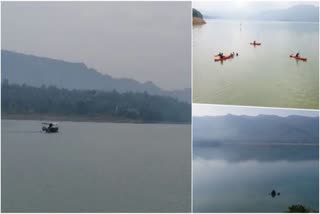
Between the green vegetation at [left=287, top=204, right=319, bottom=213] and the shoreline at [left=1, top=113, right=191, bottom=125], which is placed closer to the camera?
the shoreline at [left=1, top=113, right=191, bottom=125]

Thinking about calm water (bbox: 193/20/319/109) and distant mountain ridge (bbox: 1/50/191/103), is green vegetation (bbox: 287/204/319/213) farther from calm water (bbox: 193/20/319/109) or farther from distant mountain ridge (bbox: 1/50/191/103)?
distant mountain ridge (bbox: 1/50/191/103)

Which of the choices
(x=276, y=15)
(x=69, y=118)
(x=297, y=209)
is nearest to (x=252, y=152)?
(x=297, y=209)

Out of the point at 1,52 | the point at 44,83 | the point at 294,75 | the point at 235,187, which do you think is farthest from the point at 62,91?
the point at 294,75

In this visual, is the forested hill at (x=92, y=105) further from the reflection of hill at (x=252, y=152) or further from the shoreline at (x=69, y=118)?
the reflection of hill at (x=252, y=152)

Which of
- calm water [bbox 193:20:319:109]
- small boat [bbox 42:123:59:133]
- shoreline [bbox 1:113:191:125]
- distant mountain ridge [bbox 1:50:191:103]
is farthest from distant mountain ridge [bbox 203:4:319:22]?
small boat [bbox 42:123:59:133]

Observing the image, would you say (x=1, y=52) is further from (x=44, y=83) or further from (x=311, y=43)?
(x=311, y=43)

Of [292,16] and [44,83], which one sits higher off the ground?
[292,16]
